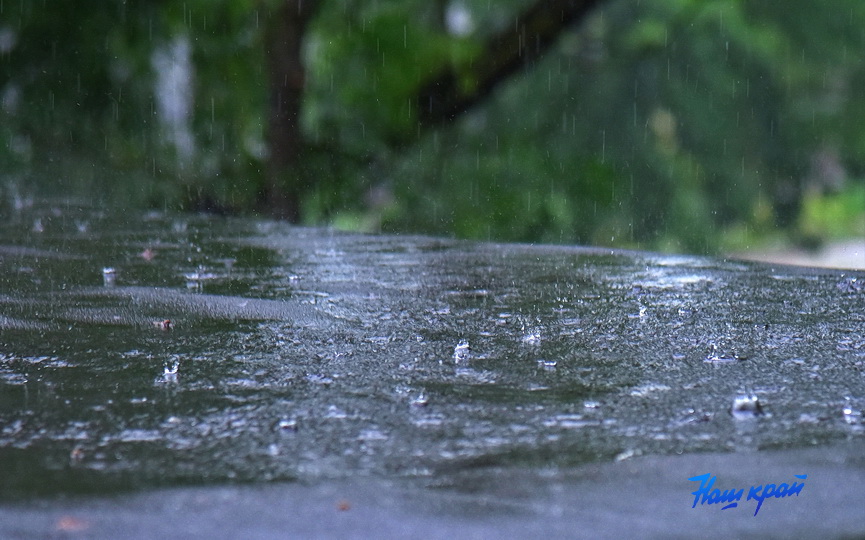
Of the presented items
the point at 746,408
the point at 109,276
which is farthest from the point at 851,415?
the point at 109,276

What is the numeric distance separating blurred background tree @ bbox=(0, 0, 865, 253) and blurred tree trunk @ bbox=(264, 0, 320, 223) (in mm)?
19

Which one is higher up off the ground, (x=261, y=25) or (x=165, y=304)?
(x=261, y=25)

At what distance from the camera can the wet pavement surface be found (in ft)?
3.95

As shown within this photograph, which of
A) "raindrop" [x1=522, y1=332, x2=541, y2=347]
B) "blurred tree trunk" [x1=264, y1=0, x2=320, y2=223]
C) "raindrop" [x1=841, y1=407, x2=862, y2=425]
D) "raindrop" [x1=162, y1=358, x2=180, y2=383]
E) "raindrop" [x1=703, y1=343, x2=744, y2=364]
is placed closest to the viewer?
"raindrop" [x1=841, y1=407, x2=862, y2=425]

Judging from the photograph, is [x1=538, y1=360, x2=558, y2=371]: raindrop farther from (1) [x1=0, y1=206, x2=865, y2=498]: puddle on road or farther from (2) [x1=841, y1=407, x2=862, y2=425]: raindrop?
(2) [x1=841, y1=407, x2=862, y2=425]: raindrop

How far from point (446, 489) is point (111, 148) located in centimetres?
941

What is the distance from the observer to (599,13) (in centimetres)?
1404

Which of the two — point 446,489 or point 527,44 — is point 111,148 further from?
point 446,489

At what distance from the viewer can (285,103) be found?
10266 millimetres

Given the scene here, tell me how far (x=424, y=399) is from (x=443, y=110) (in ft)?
30.6

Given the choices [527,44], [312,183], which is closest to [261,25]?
[312,183]

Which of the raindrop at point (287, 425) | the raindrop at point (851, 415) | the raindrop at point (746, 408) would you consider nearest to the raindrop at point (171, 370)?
the raindrop at point (287, 425)

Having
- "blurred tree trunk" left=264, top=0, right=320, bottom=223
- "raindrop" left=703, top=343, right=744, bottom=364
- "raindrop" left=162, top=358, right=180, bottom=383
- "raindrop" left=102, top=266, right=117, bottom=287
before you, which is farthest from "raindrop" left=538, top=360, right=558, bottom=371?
"blurred tree trunk" left=264, top=0, right=320, bottom=223

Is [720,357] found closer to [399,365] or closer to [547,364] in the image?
[547,364]
